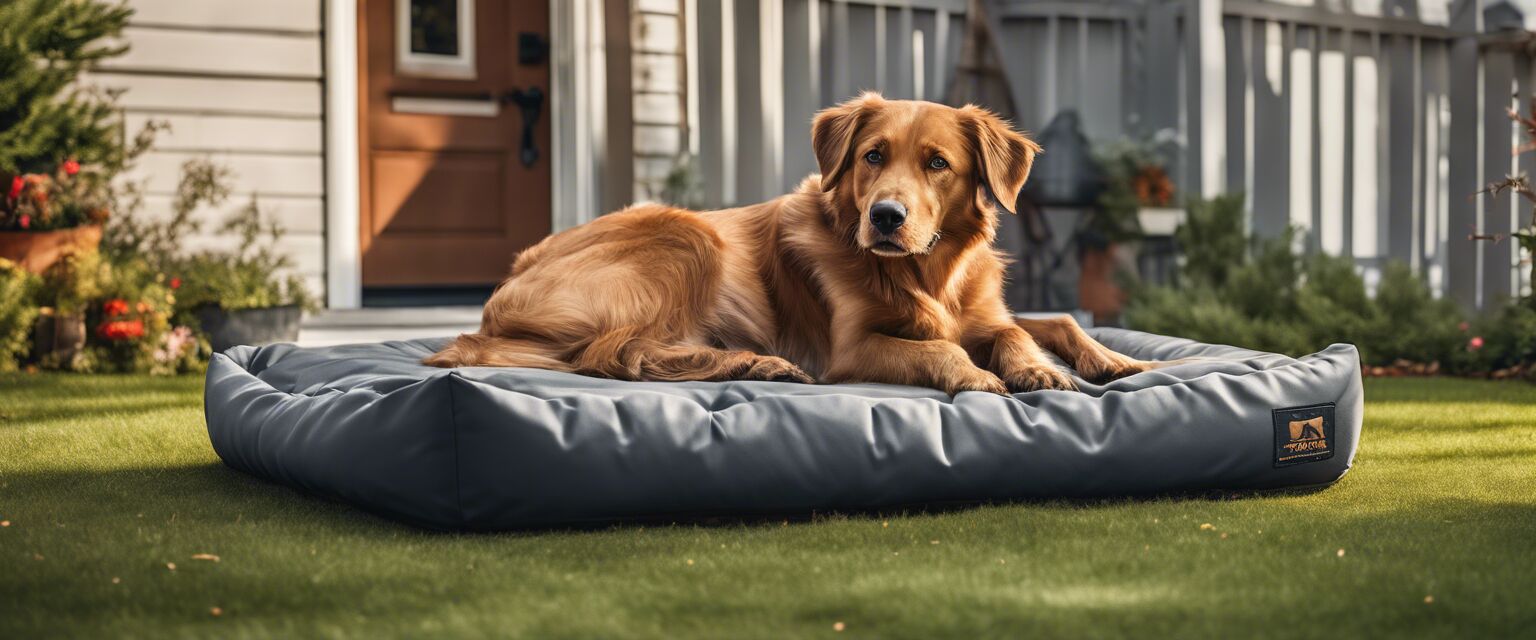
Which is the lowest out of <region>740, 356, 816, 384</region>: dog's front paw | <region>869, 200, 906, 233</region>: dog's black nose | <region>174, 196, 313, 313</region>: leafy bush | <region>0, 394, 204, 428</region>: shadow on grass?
<region>0, 394, 204, 428</region>: shadow on grass

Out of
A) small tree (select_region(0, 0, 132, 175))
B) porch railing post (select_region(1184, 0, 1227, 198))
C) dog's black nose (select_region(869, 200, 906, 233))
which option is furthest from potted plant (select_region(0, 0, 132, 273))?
porch railing post (select_region(1184, 0, 1227, 198))

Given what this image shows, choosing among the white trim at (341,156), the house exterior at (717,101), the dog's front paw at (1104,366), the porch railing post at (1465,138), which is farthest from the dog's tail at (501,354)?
the porch railing post at (1465,138)

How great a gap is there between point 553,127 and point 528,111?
145 millimetres

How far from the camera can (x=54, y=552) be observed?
6.43ft

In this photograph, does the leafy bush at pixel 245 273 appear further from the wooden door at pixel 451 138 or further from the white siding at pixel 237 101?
the wooden door at pixel 451 138

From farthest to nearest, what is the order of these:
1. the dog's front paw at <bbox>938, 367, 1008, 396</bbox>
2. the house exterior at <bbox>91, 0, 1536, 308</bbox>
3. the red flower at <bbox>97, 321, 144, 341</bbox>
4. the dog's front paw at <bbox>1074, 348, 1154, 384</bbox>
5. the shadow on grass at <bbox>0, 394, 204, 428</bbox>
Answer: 1. the house exterior at <bbox>91, 0, 1536, 308</bbox>
2. the red flower at <bbox>97, 321, 144, 341</bbox>
3. the shadow on grass at <bbox>0, 394, 204, 428</bbox>
4. the dog's front paw at <bbox>1074, 348, 1154, 384</bbox>
5. the dog's front paw at <bbox>938, 367, 1008, 396</bbox>

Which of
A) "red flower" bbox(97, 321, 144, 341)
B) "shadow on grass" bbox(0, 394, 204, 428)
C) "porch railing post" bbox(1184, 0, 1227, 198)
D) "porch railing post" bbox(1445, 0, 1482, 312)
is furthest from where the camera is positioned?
"porch railing post" bbox(1445, 0, 1482, 312)

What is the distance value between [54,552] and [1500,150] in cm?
747

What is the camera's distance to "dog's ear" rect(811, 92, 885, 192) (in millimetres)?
2959

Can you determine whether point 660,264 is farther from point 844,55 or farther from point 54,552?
point 844,55

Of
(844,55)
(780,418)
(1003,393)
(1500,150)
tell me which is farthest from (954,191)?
(1500,150)

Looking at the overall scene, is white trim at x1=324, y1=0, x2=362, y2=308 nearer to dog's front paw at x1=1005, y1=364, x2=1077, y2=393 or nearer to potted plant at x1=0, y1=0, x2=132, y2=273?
potted plant at x1=0, y1=0, x2=132, y2=273

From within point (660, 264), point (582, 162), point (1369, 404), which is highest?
point (582, 162)

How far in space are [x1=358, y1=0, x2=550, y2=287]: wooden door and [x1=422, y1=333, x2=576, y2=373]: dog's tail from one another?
11.3 feet
